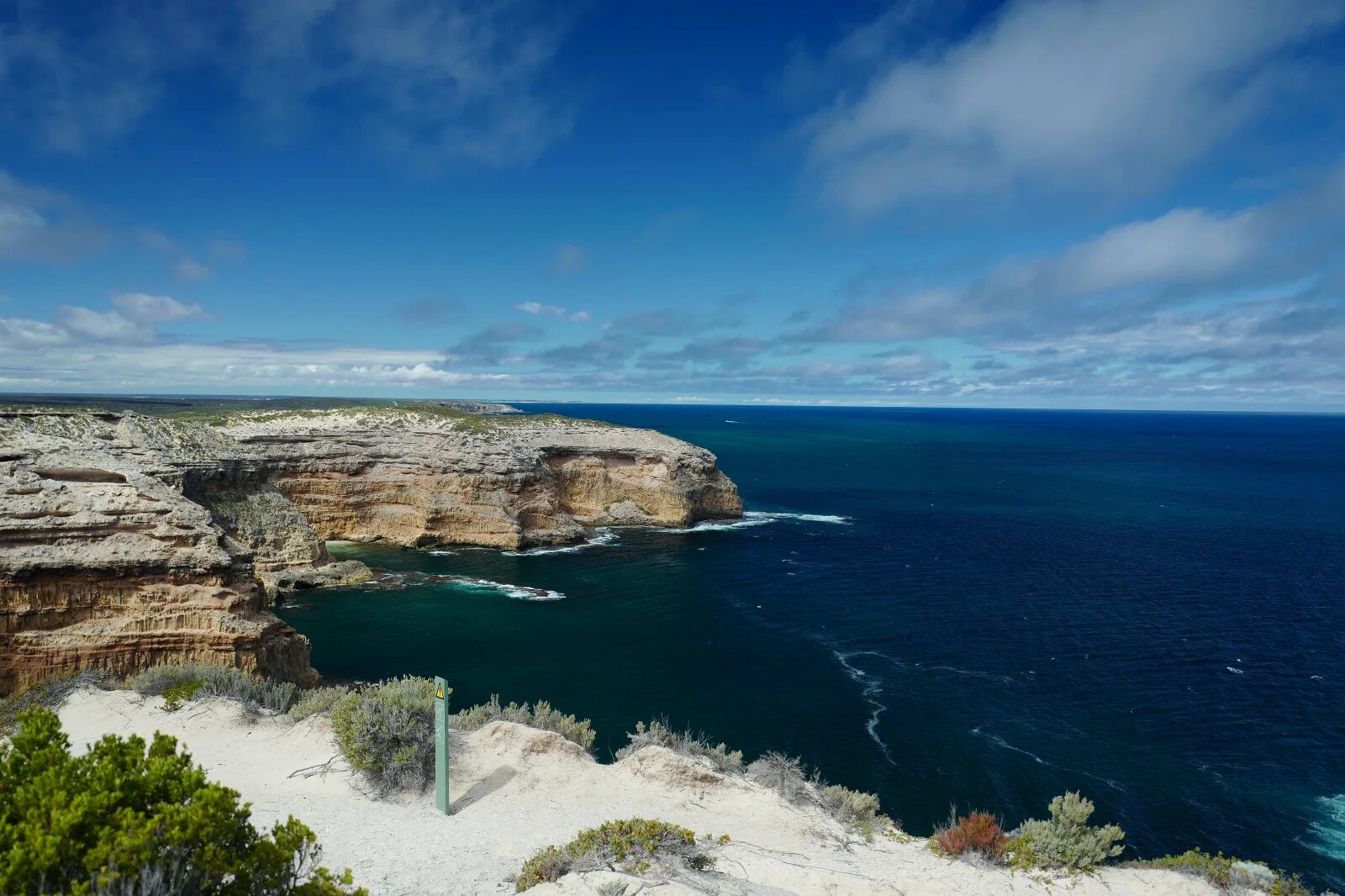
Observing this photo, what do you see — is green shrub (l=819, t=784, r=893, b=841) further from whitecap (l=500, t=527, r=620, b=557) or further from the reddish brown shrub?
whitecap (l=500, t=527, r=620, b=557)

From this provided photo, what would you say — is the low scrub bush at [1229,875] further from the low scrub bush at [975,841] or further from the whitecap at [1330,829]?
the whitecap at [1330,829]

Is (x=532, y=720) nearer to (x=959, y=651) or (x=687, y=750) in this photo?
(x=687, y=750)

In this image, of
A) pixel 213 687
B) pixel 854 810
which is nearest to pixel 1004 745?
pixel 854 810

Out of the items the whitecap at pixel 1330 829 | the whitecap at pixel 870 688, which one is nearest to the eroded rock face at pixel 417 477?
the whitecap at pixel 870 688

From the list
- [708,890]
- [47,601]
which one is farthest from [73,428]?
[708,890]

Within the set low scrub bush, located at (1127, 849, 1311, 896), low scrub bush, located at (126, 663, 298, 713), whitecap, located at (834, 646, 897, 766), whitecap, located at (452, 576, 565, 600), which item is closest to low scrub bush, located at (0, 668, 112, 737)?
low scrub bush, located at (126, 663, 298, 713)
